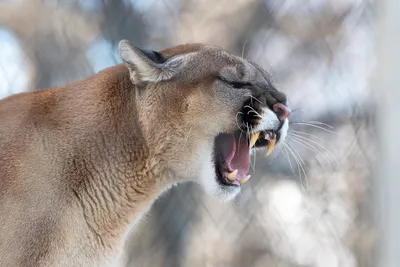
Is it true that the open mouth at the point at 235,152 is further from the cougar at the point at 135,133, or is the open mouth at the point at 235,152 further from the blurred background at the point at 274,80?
the blurred background at the point at 274,80

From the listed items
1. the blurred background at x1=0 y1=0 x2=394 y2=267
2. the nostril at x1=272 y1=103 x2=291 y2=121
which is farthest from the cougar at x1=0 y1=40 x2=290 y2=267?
the blurred background at x1=0 y1=0 x2=394 y2=267

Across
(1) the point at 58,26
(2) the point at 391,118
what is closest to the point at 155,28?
(1) the point at 58,26

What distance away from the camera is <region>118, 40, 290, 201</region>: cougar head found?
5.59ft

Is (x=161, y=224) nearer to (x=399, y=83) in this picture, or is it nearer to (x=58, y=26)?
(x=58, y=26)

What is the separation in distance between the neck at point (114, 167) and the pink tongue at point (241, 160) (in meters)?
0.21

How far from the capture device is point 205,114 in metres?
1.70

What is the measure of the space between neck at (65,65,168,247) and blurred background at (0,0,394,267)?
2.20 feet

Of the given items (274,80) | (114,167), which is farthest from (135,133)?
(274,80)

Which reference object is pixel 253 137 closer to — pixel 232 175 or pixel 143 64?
pixel 232 175

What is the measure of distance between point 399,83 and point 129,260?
164cm

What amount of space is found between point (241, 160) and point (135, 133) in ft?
1.04

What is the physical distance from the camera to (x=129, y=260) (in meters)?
2.48

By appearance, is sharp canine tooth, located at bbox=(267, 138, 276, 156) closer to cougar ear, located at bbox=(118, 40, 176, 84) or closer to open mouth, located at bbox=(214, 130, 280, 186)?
open mouth, located at bbox=(214, 130, 280, 186)

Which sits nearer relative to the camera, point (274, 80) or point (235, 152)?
point (235, 152)
